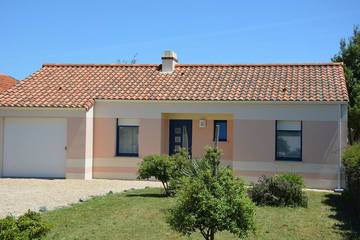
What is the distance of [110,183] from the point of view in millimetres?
20516

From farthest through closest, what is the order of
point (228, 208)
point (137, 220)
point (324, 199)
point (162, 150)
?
point (162, 150) < point (324, 199) < point (137, 220) < point (228, 208)

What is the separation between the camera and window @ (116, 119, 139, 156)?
22.4 metres

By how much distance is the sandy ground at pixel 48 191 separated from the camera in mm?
14258

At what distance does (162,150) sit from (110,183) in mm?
2776

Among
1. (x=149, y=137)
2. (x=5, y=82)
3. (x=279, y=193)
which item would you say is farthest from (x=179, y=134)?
(x=5, y=82)

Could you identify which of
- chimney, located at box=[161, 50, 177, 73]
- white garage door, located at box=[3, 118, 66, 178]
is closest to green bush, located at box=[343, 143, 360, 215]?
chimney, located at box=[161, 50, 177, 73]

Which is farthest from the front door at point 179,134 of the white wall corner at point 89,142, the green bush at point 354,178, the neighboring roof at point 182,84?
the green bush at point 354,178

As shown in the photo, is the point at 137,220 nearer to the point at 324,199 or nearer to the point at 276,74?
the point at 324,199

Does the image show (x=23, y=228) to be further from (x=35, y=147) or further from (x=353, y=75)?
(x=353, y=75)

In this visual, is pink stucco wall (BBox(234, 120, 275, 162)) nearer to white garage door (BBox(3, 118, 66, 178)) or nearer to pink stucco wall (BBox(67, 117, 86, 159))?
pink stucco wall (BBox(67, 117, 86, 159))

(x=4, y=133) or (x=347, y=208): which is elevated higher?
(x=4, y=133)

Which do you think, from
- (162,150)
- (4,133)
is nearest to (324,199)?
(162,150)

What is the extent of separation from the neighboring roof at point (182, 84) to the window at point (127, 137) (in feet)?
3.67

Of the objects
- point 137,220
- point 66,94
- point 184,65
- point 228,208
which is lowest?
point 137,220
